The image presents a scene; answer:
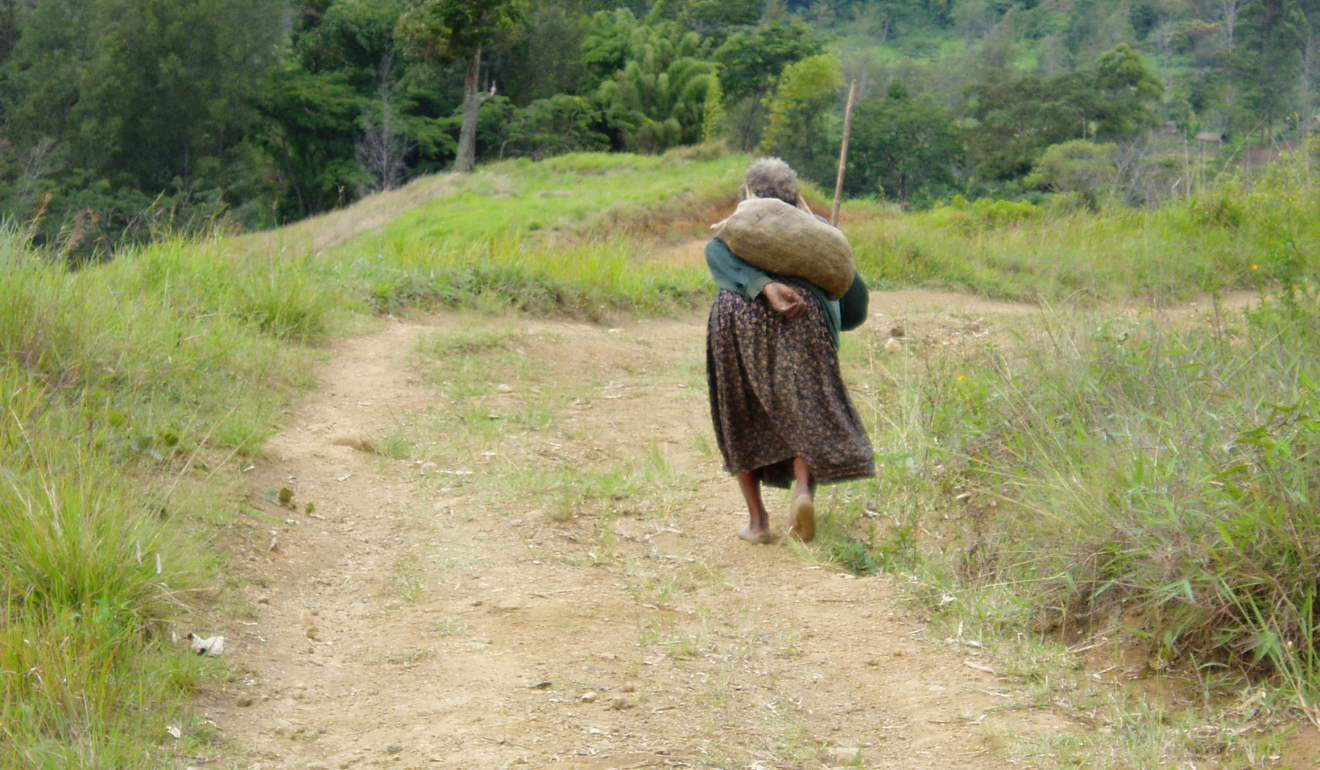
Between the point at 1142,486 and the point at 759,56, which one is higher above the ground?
the point at 1142,486

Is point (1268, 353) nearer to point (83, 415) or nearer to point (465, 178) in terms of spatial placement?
point (83, 415)

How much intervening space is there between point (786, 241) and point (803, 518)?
952mm

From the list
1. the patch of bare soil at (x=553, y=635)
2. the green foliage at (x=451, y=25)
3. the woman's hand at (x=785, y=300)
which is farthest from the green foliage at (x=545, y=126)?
the woman's hand at (x=785, y=300)

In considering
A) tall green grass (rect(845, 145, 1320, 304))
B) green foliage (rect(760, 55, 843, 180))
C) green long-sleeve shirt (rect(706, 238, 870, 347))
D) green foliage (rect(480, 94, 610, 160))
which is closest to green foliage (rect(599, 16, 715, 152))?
green foliage (rect(480, 94, 610, 160))

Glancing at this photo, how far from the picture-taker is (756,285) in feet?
12.9

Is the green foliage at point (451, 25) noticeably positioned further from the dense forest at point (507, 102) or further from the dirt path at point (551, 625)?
the dirt path at point (551, 625)

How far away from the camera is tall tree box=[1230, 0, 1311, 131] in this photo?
37.5 metres

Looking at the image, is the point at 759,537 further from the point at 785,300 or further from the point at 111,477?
the point at 111,477

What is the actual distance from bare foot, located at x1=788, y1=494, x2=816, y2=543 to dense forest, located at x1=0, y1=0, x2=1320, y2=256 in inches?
1023

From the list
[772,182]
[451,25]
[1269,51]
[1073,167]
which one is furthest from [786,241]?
[1269,51]

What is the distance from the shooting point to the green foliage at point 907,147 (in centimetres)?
3466

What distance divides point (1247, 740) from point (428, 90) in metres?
35.8

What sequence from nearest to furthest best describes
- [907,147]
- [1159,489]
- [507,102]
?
1. [1159,489]
2. [907,147]
3. [507,102]

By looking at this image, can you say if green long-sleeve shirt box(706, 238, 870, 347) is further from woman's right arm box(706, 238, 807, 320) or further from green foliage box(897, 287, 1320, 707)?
green foliage box(897, 287, 1320, 707)
